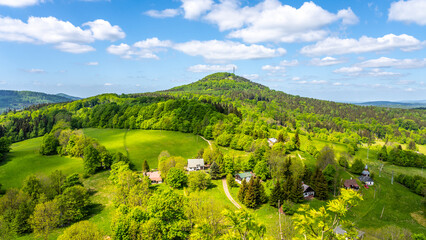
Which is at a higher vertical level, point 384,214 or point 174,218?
point 174,218

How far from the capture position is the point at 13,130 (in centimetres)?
12812

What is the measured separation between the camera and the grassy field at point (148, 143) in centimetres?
8424

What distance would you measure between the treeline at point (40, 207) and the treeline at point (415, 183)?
9266 centimetres

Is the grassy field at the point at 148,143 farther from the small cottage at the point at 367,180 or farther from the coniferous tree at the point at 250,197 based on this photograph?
the small cottage at the point at 367,180

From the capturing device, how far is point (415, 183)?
2746 inches

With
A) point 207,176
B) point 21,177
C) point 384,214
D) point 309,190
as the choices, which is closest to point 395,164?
point 384,214

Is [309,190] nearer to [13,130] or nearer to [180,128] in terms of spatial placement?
[180,128]

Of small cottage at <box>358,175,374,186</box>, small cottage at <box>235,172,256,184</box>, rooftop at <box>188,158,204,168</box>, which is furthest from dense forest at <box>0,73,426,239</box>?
small cottage at <box>358,175,374,186</box>

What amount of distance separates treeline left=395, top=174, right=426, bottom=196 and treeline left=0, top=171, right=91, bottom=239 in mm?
92662

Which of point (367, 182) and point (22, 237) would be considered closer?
point (22, 237)

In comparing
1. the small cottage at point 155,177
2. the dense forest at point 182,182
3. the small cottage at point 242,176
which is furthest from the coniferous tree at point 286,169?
the small cottage at point 155,177

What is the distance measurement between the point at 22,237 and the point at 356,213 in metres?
70.3

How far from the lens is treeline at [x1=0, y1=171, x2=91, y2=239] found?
3828cm

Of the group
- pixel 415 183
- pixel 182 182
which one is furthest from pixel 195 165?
pixel 415 183
